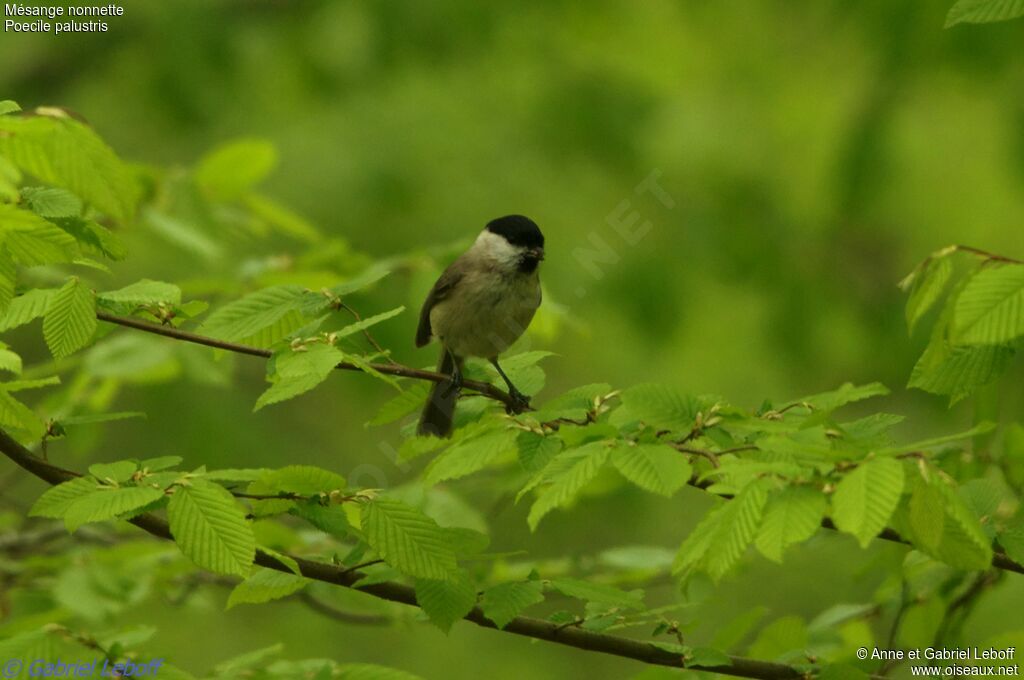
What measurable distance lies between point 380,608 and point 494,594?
191 cm

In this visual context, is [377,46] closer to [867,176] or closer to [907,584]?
[867,176]

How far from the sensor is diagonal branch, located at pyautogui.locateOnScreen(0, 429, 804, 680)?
8.13 feet

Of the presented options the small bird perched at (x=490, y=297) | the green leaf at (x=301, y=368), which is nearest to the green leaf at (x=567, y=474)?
the green leaf at (x=301, y=368)

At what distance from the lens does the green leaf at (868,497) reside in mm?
1754

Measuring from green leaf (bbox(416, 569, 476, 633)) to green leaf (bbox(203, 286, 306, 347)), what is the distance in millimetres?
648

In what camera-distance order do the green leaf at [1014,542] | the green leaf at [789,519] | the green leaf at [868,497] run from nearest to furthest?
the green leaf at [868,497] → the green leaf at [789,519] → the green leaf at [1014,542]

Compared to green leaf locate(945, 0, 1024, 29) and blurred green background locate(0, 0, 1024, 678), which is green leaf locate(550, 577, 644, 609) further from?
blurred green background locate(0, 0, 1024, 678)

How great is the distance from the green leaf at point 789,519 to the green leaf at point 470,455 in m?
0.60

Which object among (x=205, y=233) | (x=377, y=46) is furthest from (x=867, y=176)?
(x=205, y=233)

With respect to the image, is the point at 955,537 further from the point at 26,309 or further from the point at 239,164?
the point at 239,164

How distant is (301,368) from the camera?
226 centimetres

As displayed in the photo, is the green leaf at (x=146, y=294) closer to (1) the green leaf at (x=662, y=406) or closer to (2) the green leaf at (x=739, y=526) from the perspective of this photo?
(1) the green leaf at (x=662, y=406)

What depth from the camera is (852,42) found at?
34.1 ft

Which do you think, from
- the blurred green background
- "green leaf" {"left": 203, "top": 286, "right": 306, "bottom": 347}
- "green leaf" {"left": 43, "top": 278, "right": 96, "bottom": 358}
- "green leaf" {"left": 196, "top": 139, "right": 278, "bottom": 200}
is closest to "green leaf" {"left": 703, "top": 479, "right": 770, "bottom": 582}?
"green leaf" {"left": 203, "top": 286, "right": 306, "bottom": 347}
